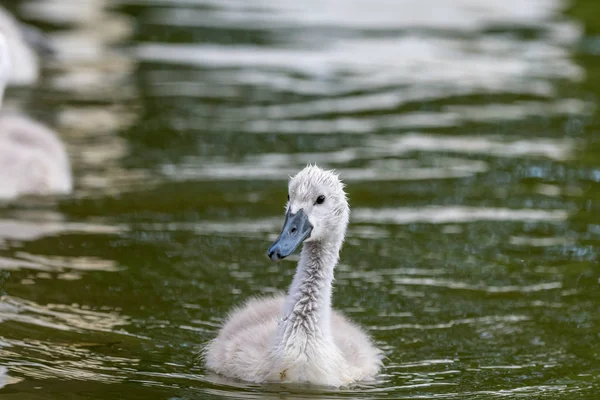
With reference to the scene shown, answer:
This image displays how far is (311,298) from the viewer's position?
679cm

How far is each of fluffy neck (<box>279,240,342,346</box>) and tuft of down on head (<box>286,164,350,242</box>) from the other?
97 mm

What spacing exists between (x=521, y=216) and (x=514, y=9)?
1146cm

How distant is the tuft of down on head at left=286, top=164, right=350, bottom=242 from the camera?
6.66 meters

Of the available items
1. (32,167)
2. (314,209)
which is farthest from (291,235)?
(32,167)

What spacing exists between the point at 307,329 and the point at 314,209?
0.64 m

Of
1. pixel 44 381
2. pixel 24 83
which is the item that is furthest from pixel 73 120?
pixel 44 381

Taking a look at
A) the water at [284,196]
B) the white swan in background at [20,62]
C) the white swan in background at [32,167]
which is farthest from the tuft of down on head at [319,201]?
the white swan in background at [20,62]

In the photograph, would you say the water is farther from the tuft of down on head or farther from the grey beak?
Answer: the tuft of down on head

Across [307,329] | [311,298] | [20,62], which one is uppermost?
[20,62]

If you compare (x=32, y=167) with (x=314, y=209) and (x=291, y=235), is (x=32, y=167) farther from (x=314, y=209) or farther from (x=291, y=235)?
(x=291, y=235)

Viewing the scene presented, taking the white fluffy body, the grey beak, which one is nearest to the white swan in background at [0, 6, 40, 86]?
the white fluffy body

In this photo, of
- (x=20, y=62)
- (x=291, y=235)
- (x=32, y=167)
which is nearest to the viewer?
(x=291, y=235)

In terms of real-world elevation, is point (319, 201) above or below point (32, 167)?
below

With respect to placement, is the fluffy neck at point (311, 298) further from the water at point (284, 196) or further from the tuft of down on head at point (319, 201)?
the water at point (284, 196)
